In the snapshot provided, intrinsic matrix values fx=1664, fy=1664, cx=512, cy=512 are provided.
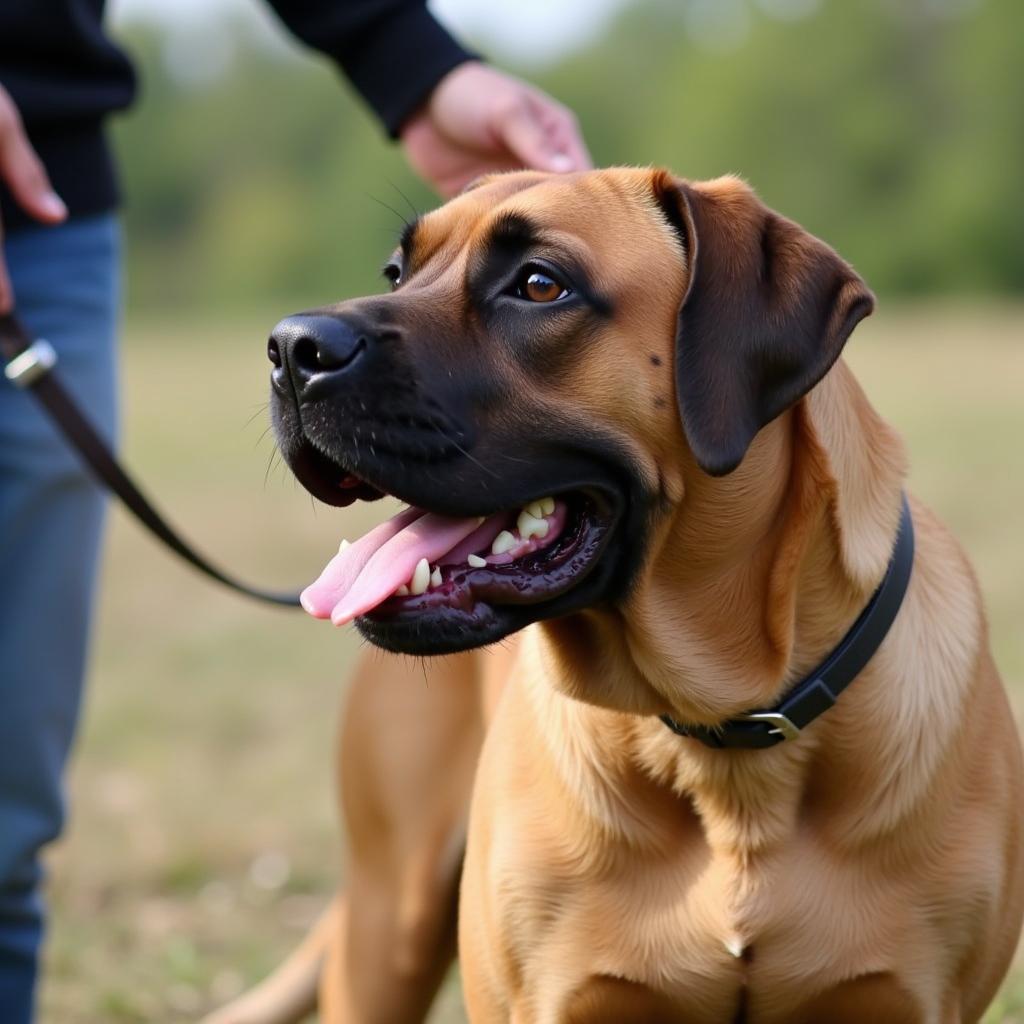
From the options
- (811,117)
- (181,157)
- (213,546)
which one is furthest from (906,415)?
(181,157)

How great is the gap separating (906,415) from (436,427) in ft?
56.0

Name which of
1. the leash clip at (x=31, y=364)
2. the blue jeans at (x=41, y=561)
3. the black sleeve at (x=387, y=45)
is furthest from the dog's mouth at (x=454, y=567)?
the black sleeve at (x=387, y=45)

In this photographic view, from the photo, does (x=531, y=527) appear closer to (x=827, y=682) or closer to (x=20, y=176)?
(x=827, y=682)

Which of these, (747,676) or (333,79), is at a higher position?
(747,676)

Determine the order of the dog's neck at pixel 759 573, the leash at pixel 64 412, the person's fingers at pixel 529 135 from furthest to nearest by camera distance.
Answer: the person's fingers at pixel 529 135, the leash at pixel 64 412, the dog's neck at pixel 759 573

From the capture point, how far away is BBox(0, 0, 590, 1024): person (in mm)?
4094

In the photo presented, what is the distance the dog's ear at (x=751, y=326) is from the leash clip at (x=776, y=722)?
0.56 m

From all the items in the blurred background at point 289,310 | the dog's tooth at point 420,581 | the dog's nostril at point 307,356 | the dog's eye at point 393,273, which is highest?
the dog's nostril at point 307,356

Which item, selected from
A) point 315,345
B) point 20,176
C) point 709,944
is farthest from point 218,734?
point 315,345

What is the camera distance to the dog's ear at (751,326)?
2906 millimetres

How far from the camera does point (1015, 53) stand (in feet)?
161

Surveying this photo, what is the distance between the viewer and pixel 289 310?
48000 mm

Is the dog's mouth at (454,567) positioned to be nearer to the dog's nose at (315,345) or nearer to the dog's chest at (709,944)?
the dog's nose at (315,345)

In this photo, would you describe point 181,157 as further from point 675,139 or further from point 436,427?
point 436,427
